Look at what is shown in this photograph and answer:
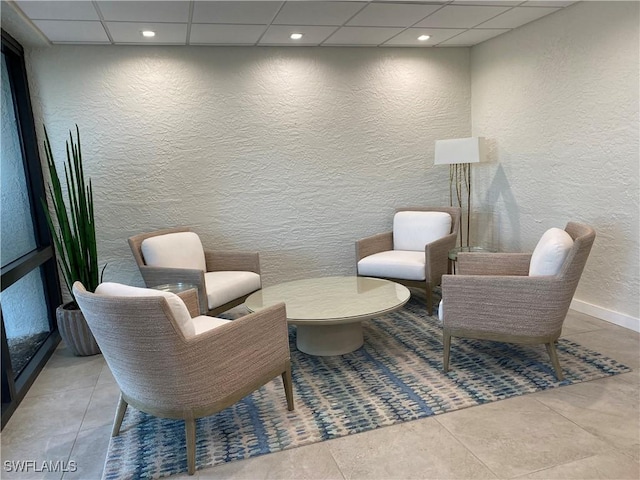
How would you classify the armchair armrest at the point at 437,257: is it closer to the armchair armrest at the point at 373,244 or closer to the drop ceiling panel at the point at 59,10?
the armchair armrest at the point at 373,244

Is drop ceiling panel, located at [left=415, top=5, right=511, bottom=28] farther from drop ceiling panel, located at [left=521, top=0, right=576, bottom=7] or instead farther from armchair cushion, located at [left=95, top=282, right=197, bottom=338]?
armchair cushion, located at [left=95, top=282, right=197, bottom=338]

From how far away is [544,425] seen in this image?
210cm

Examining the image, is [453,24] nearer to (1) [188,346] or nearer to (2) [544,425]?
(2) [544,425]

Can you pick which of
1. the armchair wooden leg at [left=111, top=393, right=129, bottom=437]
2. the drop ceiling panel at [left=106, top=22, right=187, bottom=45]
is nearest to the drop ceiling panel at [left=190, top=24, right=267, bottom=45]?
the drop ceiling panel at [left=106, top=22, right=187, bottom=45]

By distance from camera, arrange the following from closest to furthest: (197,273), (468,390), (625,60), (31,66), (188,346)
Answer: (188,346)
(468,390)
(625,60)
(197,273)
(31,66)

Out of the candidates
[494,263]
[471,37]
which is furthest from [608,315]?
[471,37]

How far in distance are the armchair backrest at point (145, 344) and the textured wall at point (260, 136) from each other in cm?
231

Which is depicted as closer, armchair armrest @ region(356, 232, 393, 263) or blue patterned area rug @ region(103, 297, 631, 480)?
blue patterned area rug @ region(103, 297, 631, 480)

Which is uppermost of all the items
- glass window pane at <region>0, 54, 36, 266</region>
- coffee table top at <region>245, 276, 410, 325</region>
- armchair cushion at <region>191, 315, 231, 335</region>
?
glass window pane at <region>0, 54, 36, 266</region>

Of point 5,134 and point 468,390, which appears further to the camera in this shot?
point 5,134

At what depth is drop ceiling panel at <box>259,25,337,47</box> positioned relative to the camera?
3.61 metres

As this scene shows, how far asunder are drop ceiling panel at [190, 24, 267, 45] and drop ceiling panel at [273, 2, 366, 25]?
266 mm

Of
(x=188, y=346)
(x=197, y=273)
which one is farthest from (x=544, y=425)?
(x=197, y=273)

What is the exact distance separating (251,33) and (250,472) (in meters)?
3.18
